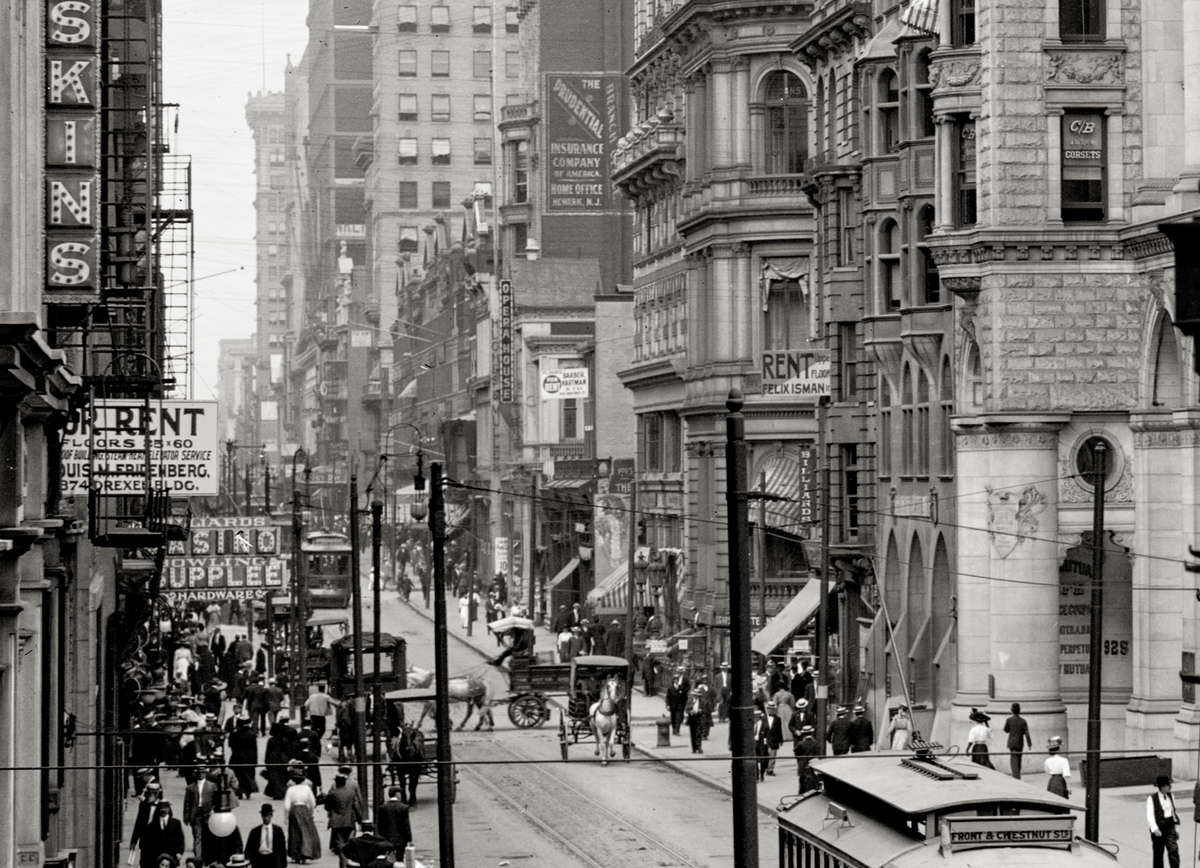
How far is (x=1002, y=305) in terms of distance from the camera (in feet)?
134

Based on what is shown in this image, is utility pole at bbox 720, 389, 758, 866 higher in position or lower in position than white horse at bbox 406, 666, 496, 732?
higher

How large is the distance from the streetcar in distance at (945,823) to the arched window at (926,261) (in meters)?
26.1

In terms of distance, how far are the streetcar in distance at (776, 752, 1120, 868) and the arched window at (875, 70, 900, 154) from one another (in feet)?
95.7

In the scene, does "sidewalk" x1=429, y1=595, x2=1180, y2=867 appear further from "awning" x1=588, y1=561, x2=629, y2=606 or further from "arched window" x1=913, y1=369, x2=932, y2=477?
"awning" x1=588, y1=561, x2=629, y2=606

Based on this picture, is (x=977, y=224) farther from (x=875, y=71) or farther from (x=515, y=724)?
(x=515, y=724)

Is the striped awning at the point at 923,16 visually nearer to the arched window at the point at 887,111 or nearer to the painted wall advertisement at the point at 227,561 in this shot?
the arched window at the point at 887,111

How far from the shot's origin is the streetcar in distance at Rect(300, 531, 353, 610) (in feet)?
289

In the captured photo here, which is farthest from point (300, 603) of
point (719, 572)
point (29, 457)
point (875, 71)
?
point (29, 457)

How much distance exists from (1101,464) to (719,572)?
32.7 meters

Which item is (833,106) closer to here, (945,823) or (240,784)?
(240,784)

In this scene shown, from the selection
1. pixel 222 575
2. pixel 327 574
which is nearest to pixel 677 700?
pixel 222 575

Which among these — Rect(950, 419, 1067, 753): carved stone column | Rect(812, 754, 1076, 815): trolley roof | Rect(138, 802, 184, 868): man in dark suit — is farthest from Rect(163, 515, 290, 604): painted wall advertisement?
Rect(812, 754, 1076, 815): trolley roof

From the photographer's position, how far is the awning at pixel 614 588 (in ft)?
244

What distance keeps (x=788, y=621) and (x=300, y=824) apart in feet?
78.2
